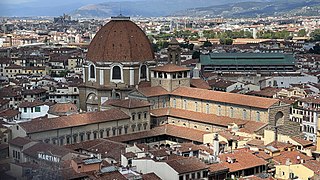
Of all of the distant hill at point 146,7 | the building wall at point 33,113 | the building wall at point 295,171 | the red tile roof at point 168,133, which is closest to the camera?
the building wall at point 295,171

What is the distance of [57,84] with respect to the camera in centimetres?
2672

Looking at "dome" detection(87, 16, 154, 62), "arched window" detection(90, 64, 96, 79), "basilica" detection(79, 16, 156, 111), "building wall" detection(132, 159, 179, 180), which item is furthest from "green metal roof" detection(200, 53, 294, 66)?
"building wall" detection(132, 159, 179, 180)

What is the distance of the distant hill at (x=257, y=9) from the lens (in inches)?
6028

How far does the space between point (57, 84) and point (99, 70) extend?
6.47 meters

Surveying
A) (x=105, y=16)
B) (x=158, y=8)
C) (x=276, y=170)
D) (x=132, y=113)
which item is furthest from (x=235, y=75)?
(x=158, y=8)

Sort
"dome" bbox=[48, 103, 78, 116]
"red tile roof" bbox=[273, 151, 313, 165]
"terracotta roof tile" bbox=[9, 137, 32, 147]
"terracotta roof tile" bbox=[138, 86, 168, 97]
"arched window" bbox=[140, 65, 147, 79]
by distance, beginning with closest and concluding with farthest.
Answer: "red tile roof" bbox=[273, 151, 313, 165], "terracotta roof tile" bbox=[9, 137, 32, 147], "dome" bbox=[48, 103, 78, 116], "terracotta roof tile" bbox=[138, 86, 168, 97], "arched window" bbox=[140, 65, 147, 79]

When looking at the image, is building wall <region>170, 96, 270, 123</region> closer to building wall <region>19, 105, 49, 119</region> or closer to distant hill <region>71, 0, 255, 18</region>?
building wall <region>19, 105, 49, 119</region>

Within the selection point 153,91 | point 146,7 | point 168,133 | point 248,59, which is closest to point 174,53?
point 153,91

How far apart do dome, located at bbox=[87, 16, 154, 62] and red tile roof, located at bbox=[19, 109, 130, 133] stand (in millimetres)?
3799

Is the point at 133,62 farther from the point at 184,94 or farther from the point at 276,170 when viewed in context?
the point at 276,170

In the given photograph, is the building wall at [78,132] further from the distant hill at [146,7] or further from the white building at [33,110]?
the distant hill at [146,7]

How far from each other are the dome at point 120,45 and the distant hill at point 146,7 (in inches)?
4061

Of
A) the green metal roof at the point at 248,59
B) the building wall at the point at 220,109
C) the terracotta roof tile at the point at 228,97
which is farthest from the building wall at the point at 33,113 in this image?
the green metal roof at the point at 248,59

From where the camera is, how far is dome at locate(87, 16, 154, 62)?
68.0ft
